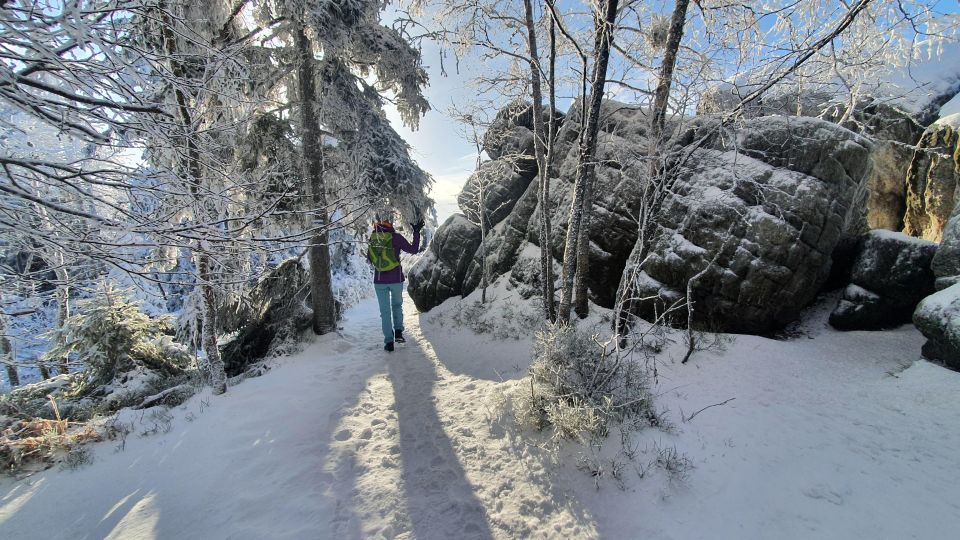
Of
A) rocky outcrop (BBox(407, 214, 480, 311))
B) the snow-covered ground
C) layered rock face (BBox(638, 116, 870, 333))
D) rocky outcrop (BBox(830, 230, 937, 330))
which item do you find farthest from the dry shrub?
rocky outcrop (BBox(830, 230, 937, 330))

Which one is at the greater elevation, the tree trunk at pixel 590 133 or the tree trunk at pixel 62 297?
the tree trunk at pixel 590 133

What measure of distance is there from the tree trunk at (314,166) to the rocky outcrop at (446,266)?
6.17 meters

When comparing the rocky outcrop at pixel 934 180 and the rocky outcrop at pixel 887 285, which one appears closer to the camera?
the rocky outcrop at pixel 887 285

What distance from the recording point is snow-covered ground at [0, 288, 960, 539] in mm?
2973

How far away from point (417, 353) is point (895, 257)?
9.32 m

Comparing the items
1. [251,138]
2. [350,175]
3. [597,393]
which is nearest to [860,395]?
[597,393]

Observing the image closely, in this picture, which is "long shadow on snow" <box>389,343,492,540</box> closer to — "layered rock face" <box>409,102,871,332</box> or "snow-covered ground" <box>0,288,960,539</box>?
"snow-covered ground" <box>0,288,960,539</box>

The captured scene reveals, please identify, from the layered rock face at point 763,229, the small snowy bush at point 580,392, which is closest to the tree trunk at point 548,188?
the layered rock face at point 763,229

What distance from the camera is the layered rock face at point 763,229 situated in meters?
6.91

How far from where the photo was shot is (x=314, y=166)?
7.43 m

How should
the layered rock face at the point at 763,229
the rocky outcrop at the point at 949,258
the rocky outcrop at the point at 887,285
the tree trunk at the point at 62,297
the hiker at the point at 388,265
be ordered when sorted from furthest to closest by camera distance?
the hiker at the point at 388,265 < the layered rock face at the point at 763,229 < the rocky outcrop at the point at 887,285 < the rocky outcrop at the point at 949,258 < the tree trunk at the point at 62,297

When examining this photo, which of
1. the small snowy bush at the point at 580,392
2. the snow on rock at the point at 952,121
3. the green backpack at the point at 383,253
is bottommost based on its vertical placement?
the small snowy bush at the point at 580,392

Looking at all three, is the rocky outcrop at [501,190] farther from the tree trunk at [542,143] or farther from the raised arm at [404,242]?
the raised arm at [404,242]

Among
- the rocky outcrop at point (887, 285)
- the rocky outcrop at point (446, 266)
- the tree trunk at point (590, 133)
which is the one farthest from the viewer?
the rocky outcrop at point (446, 266)
